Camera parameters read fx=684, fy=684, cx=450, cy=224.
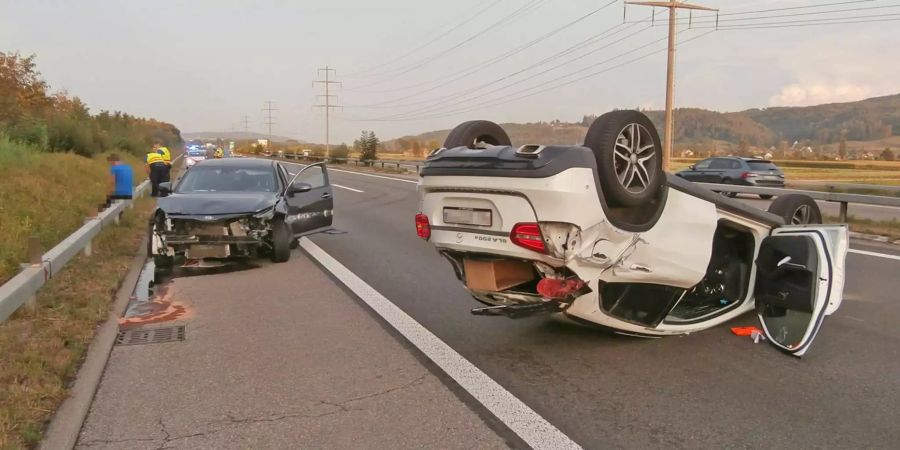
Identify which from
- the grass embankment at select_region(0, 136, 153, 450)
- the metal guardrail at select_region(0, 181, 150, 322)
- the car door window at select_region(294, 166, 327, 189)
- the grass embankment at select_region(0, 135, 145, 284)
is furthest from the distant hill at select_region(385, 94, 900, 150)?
the metal guardrail at select_region(0, 181, 150, 322)

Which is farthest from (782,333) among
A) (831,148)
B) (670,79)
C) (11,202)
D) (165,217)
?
(831,148)

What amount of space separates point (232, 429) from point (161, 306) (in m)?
3.65

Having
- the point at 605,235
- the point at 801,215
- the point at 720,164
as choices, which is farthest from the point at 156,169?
the point at 720,164

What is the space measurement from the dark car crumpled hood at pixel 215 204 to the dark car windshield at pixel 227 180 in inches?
19.1

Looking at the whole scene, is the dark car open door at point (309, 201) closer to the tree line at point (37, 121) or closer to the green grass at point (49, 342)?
the green grass at point (49, 342)

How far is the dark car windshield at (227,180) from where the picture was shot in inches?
408

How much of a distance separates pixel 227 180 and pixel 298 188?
3.98 ft

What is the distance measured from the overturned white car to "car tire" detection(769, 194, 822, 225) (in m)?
0.84

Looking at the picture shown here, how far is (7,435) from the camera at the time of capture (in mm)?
3738

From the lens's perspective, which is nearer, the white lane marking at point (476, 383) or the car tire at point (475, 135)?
the white lane marking at point (476, 383)

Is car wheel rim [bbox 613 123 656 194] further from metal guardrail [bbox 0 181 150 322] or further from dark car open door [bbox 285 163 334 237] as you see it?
dark car open door [bbox 285 163 334 237]

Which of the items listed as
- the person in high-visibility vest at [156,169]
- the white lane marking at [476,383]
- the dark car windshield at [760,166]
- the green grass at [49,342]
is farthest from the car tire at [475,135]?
the dark car windshield at [760,166]

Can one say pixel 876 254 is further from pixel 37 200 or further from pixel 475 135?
pixel 37 200

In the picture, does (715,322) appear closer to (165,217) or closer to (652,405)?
(652,405)
